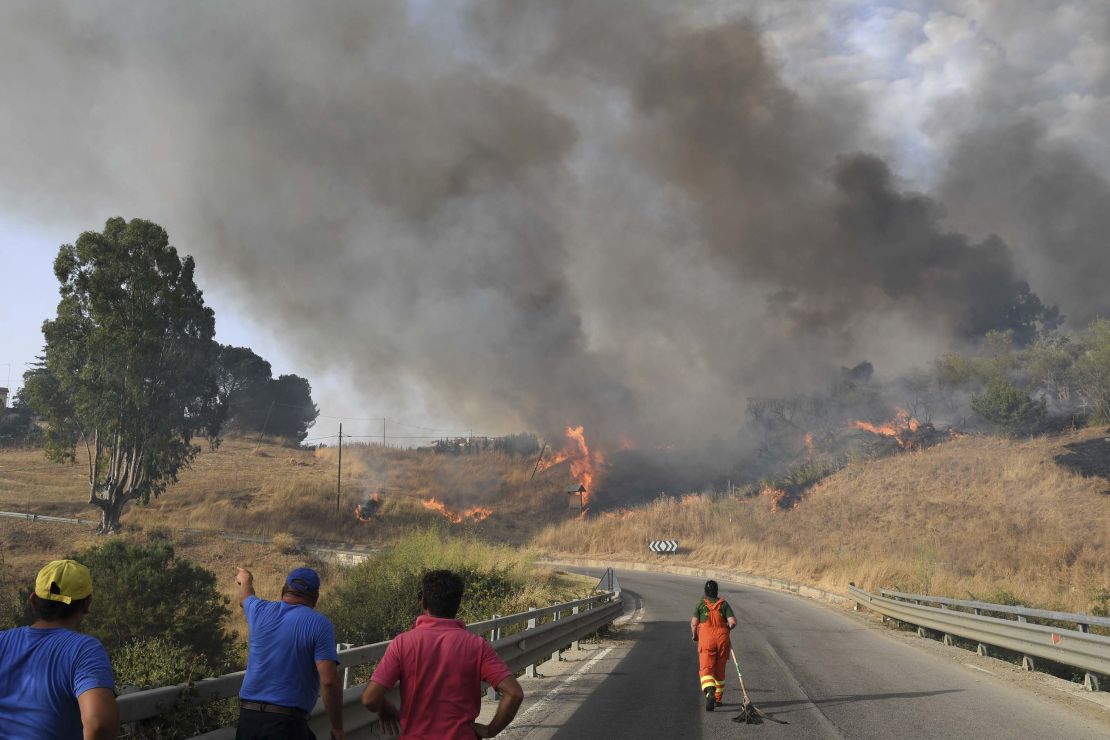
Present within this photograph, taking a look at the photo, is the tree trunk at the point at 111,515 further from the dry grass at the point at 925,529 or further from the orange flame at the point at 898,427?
the orange flame at the point at 898,427

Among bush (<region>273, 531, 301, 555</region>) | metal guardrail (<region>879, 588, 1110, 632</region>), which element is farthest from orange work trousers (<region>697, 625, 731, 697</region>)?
bush (<region>273, 531, 301, 555</region>)

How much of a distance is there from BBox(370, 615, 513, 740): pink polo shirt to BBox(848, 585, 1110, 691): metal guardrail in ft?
29.8

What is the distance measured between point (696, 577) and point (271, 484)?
122ft

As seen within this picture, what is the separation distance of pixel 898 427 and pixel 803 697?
53.7 m

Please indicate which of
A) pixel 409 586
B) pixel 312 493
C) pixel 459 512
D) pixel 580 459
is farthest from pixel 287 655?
pixel 580 459

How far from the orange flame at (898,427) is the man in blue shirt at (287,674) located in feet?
185

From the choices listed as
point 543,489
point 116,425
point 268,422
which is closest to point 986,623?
point 116,425

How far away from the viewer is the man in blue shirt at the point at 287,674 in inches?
165

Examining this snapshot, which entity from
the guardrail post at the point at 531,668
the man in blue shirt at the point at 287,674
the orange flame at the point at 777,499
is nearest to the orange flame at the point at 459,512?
the orange flame at the point at 777,499

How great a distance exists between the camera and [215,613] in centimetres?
2238

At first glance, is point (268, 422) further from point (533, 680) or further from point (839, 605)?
point (533, 680)

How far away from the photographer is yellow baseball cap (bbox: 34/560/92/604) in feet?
9.77

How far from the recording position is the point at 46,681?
2.84 metres

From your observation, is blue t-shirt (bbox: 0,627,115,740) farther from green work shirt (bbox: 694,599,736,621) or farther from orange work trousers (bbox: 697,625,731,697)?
green work shirt (bbox: 694,599,736,621)
